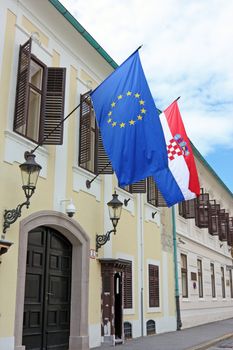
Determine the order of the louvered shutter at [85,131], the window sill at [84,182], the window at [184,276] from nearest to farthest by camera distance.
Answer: the window sill at [84,182] → the louvered shutter at [85,131] → the window at [184,276]

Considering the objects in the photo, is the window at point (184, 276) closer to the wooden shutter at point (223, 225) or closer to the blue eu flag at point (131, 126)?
the wooden shutter at point (223, 225)

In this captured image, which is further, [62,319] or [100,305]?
[100,305]

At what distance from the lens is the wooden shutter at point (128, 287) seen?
47.4 feet

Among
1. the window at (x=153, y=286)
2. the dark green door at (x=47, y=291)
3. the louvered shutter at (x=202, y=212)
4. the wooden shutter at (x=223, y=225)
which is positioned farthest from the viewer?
the wooden shutter at (x=223, y=225)

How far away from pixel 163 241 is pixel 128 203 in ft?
11.5

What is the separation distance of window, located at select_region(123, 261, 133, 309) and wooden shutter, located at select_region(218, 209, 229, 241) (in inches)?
508

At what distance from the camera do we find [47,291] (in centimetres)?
1128

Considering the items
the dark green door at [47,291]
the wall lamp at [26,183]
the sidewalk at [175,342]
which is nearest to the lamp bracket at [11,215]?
the wall lamp at [26,183]

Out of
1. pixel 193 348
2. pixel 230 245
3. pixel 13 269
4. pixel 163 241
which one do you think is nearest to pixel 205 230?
pixel 230 245

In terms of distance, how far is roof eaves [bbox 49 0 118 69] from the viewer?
11.5m

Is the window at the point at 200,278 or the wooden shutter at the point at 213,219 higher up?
the wooden shutter at the point at 213,219

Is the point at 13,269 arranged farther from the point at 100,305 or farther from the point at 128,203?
the point at 128,203

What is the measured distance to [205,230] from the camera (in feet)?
82.6

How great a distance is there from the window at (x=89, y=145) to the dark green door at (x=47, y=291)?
78.1 inches
